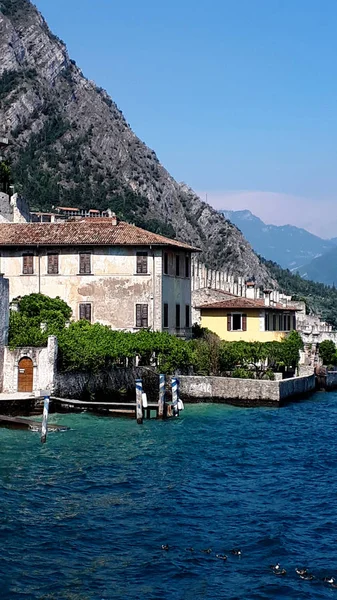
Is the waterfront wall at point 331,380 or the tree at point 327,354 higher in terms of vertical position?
the tree at point 327,354

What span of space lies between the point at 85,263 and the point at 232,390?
1152cm

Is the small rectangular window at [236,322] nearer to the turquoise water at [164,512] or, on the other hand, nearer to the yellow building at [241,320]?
the yellow building at [241,320]

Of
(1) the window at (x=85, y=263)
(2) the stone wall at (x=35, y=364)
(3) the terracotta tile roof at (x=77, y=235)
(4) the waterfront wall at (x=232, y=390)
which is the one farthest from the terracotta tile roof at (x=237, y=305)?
(2) the stone wall at (x=35, y=364)

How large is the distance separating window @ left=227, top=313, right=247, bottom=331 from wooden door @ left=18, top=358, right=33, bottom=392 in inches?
727

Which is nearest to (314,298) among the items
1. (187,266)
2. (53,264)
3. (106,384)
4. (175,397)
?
(187,266)

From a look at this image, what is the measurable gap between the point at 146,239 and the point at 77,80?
143m

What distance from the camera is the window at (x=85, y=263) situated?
1944 inches

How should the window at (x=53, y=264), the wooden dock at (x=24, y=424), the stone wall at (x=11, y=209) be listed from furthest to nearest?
the stone wall at (x=11, y=209) → the window at (x=53, y=264) → the wooden dock at (x=24, y=424)

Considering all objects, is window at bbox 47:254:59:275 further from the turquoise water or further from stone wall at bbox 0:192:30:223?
the turquoise water

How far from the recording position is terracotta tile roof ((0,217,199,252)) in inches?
1928

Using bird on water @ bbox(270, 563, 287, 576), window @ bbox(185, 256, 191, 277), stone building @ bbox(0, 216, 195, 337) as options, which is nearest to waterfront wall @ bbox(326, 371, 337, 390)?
window @ bbox(185, 256, 191, 277)

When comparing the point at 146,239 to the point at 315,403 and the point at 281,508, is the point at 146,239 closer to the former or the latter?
the point at 315,403

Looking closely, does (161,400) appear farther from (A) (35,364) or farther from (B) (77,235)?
(B) (77,235)

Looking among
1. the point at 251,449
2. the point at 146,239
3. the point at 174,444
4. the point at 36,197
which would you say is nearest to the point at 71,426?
the point at 174,444
